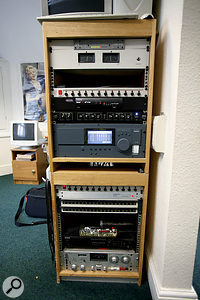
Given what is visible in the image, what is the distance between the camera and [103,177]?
92 cm

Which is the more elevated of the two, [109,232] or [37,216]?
[109,232]

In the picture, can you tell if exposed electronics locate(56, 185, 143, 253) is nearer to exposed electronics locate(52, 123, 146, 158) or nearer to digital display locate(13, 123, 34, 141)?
exposed electronics locate(52, 123, 146, 158)

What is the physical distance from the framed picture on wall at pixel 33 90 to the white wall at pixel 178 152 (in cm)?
239

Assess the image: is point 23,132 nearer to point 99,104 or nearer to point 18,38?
point 18,38

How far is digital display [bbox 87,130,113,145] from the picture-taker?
92cm

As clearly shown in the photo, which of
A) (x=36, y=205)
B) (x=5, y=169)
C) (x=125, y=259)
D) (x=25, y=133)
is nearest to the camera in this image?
(x=125, y=259)

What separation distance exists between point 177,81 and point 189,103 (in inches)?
4.1

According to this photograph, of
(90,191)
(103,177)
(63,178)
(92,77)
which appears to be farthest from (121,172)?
(92,77)

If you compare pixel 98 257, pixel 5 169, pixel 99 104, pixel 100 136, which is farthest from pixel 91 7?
pixel 5 169

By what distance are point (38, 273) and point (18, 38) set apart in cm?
331

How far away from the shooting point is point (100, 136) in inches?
36.5

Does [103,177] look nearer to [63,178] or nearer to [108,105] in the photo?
[63,178]

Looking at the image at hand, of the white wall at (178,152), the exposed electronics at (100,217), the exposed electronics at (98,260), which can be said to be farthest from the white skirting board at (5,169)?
the white wall at (178,152)

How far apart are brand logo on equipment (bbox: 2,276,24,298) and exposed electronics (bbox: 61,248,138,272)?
292mm
